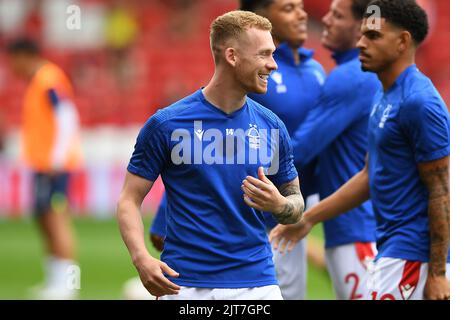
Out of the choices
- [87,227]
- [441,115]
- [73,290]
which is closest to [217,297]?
[441,115]

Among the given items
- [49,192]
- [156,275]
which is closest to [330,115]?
[156,275]

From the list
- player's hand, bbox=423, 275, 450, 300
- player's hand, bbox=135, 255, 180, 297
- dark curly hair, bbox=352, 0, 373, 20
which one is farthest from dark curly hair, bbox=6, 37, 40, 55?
player's hand, bbox=135, 255, 180, 297

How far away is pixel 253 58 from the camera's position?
4.91 m

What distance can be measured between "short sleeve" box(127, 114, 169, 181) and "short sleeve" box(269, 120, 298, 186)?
1.89 ft

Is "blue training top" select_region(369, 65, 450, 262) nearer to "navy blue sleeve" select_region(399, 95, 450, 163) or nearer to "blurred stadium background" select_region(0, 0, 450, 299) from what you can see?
"navy blue sleeve" select_region(399, 95, 450, 163)

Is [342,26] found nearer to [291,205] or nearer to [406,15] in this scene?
[406,15]

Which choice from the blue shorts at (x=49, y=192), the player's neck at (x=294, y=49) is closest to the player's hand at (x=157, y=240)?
the player's neck at (x=294, y=49)

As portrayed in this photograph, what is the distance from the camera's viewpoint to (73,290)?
1108 centimetres

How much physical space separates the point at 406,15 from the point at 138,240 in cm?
211

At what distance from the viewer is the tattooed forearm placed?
15.7ft

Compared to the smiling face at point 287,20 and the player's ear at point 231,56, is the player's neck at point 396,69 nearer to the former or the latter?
the smiling face at point 287,20

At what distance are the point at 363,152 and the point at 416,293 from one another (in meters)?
1.48

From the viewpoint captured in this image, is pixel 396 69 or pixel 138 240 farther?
pixel 396 69

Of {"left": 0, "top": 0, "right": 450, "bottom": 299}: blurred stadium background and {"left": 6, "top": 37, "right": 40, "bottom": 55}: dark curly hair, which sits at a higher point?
{"left": 0, "top": 0, "right": 450, "bottom": 299}: blurred stadium background
